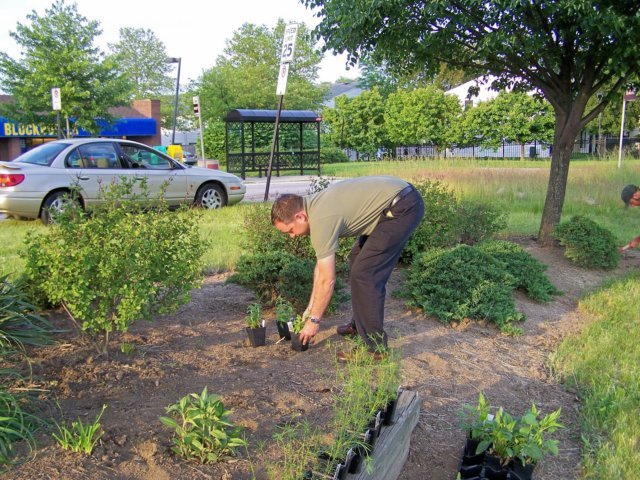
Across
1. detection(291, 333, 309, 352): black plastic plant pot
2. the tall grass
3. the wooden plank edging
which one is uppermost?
detection(291, 333, 309, 352): black plastic plant pot

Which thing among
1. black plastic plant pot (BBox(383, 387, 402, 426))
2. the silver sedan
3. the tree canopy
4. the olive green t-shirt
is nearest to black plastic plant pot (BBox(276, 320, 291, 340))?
the olive green t-shirt

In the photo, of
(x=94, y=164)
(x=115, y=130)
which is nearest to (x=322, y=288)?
(x=94, y=164)

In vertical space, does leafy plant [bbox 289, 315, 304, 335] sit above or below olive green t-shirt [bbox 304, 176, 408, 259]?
below

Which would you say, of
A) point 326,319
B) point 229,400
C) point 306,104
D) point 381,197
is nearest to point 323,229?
point 381,197

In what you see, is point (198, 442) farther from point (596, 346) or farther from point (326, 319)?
point (596, 346)

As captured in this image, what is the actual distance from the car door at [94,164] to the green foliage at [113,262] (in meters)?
6.93

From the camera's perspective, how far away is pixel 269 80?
42312 millimetres

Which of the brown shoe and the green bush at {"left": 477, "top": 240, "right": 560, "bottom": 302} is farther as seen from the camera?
the green bush at {"left": 477, "top": 240, "right": 560, "bottom": 302}

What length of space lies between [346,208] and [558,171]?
5.80 meters

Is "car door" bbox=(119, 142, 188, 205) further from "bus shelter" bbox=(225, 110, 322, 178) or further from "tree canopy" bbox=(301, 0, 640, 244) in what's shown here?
"bus shelter" bbox=(225, 110, 322, 178)

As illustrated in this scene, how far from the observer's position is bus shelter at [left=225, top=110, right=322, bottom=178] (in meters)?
22.2

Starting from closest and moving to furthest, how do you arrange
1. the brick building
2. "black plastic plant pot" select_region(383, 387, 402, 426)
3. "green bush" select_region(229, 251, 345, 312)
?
"black plastic plant pot" select_region(383, 387, 402, 426)
"green bush" select_region(229, 251, 345, 312)
the brick building

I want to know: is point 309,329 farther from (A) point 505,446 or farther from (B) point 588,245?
(B) point 588,245

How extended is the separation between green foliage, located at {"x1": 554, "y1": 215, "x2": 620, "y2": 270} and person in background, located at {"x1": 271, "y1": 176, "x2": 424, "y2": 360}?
4470mm
